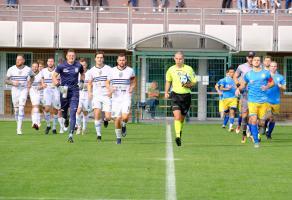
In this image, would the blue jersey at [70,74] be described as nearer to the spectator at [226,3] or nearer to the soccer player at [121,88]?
the soccer player at [121,88]

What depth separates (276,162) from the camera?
17.1 metres

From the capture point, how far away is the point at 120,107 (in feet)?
73.6

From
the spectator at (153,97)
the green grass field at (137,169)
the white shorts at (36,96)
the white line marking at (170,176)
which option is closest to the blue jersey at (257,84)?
the green grass field at (137,169)

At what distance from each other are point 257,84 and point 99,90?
4.78 meters

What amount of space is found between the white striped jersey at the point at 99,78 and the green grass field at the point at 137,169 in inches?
68.8

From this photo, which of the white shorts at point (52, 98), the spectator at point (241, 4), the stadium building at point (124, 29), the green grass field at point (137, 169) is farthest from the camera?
the spectator at point (241, 4)

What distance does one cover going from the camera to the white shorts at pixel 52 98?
28219 millimetres

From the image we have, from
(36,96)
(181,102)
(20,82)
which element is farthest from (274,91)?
(36,96)

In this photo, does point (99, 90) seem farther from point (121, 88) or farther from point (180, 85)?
point (180, 85)

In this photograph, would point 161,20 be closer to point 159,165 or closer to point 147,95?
point 147,95

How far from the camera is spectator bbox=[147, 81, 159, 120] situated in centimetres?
3941

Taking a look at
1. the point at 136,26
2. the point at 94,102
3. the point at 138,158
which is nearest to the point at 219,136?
the point at 94,102

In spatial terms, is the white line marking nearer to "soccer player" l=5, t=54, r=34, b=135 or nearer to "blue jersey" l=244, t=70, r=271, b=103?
"blue jersey" l=244, t=70, r=271, b=103

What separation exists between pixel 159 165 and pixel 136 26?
2705cm
